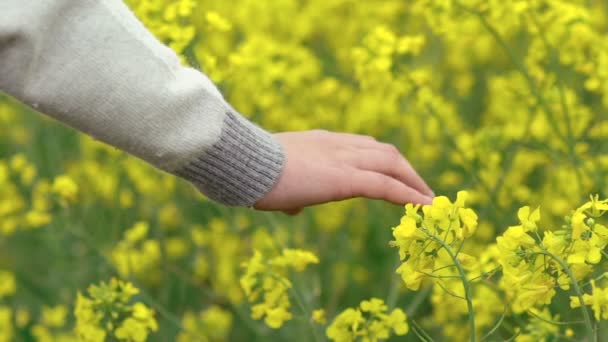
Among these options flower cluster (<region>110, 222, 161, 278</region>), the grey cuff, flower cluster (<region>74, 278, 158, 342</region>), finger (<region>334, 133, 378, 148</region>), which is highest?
finger (<region>334, 133, 378, 148</region>)

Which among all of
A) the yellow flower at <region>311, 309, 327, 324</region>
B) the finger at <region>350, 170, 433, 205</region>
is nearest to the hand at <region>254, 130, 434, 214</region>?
the finger at <region>350, 170, 433, 205</region>

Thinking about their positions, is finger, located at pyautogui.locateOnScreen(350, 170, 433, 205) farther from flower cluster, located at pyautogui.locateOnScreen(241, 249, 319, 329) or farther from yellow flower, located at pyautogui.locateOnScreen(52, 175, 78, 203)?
yellow flower, located at pyautogui.locateOnScreen(52, 175, 78, 203)

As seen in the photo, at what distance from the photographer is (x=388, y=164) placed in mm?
1415

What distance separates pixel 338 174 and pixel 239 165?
0.13 meters

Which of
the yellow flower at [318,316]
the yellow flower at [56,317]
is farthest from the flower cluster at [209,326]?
the yellow flower at [318,316]

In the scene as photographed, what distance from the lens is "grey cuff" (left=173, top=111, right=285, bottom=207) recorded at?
54.6 inches

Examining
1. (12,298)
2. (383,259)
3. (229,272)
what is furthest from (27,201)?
(383,259)

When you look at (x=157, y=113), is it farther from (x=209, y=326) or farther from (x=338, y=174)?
(x=209, y=326)

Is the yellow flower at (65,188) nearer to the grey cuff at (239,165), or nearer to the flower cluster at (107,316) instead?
the flower cluster at (107,316)

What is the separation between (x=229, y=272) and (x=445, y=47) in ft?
4.15

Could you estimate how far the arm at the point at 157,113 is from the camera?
1.30 meters

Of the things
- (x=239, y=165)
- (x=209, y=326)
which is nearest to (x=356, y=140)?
(x=239, y=165)

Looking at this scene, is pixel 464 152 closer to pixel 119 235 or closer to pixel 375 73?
pixel 375 73

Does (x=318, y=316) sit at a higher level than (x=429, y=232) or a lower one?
lower
